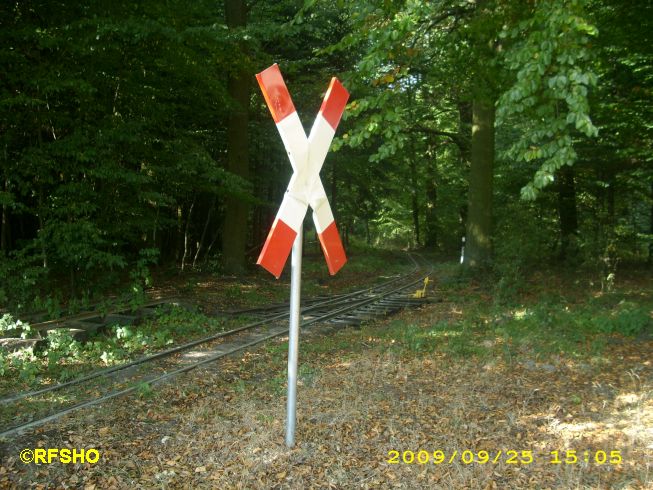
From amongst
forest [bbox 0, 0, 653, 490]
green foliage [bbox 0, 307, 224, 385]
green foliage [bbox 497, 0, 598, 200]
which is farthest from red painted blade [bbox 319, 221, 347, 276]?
green foliage [bbox 0, 307, 224, 385]

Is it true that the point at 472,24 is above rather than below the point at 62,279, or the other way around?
above

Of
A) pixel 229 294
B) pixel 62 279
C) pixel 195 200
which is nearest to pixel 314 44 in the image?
pixel 195 200

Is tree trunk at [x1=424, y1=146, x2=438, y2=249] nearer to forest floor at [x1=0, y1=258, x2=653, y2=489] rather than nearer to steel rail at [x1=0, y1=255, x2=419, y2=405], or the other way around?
steel rail at [x1=0, y1=255, x2=419, y2=405]

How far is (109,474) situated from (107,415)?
120cm

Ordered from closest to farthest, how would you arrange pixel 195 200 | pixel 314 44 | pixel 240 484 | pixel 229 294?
1. pixel 240 484
2. pixel 229 294
3. pixel 314 44
4. pixel 195 200

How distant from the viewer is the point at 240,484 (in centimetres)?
358

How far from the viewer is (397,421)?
466cm

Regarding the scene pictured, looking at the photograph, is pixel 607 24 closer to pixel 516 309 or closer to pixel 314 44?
pixel 516 309

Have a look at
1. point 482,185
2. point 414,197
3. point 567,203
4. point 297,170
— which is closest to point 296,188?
point 297,170

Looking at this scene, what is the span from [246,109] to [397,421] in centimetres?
1201

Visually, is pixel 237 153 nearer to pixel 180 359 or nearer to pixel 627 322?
pixel 180 359
